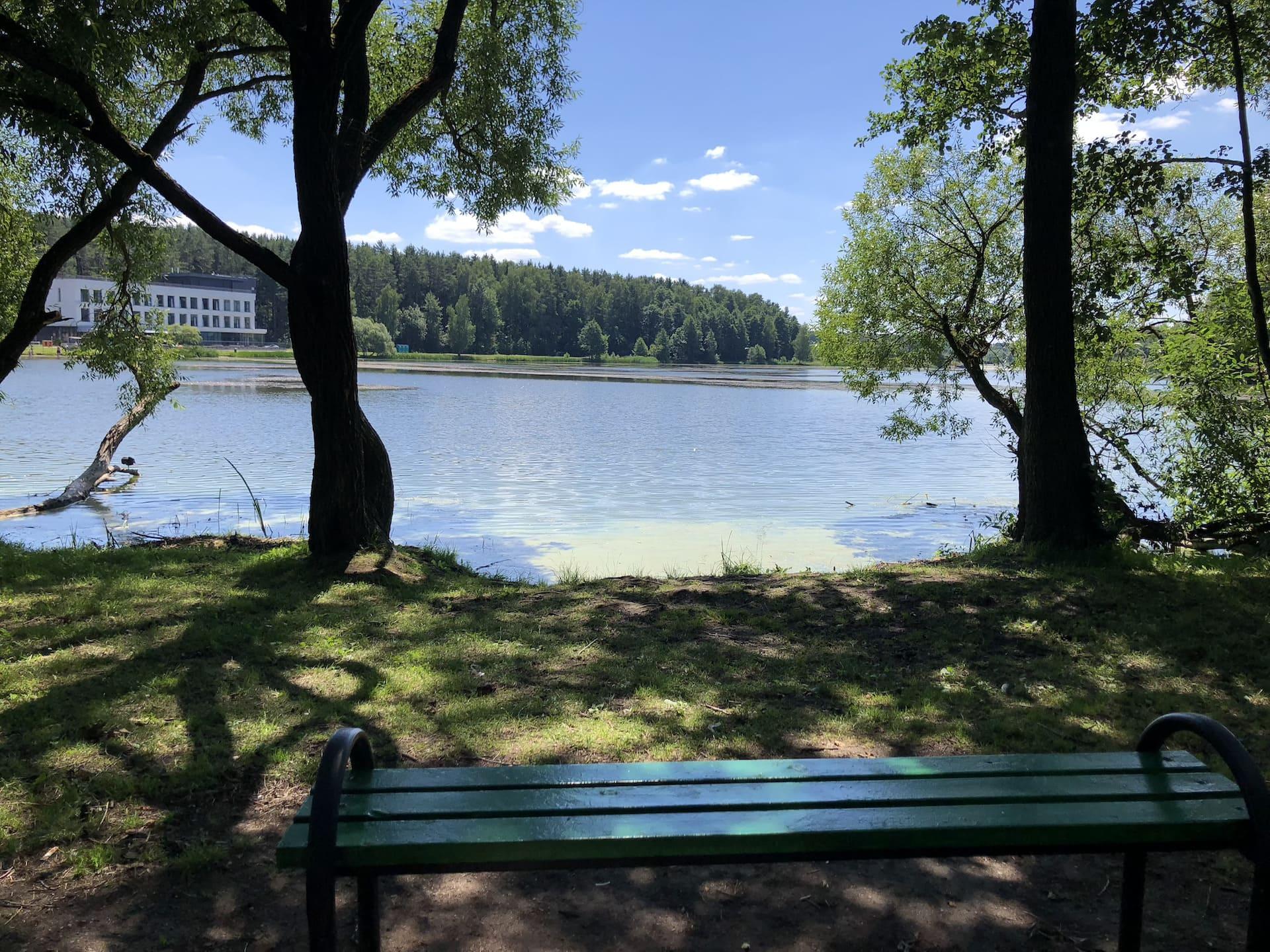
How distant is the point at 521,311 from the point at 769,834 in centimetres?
14063

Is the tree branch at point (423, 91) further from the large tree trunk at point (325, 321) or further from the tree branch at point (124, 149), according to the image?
the tree branch at point (124, 149)

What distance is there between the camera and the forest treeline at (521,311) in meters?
131

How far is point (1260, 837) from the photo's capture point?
93.9 inches

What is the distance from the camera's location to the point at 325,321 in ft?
26.3

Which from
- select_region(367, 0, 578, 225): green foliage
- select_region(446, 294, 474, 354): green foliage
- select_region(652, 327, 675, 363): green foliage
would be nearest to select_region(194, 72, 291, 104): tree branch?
select_region(367, 0, 578, 225): green foliage

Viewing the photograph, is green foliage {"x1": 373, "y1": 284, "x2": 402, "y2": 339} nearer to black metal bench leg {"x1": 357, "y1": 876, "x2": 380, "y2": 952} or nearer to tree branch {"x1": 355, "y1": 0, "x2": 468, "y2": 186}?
tree branch {"x1": 355, "y1": 0, "x2": 468, "y2": 186}

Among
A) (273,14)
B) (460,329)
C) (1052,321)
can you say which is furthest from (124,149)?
(460,329)

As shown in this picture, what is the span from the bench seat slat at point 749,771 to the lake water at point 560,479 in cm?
872

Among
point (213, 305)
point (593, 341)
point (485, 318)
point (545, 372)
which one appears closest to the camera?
point (545, 372)

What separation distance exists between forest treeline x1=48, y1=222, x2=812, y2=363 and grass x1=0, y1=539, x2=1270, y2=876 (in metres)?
123

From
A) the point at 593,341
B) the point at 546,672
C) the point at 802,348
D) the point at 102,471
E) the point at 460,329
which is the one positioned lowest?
the point at 102,471

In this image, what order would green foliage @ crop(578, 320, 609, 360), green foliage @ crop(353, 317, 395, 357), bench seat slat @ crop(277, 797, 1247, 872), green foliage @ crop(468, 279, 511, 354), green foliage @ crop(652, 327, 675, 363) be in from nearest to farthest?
bench seat slat @ crop(277, 797, 1247, 872) < green foliage @ crop(353, 317, 395, 357) < green foliage @ crop(468, 279, 511, 354) < green foliage @ crop(578, 320, 609, 360) < green foliage @ crop(652, 327, 675, 363)

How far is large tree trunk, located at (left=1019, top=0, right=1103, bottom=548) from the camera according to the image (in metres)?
7.79

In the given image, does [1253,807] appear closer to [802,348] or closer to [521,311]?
[521,311]
